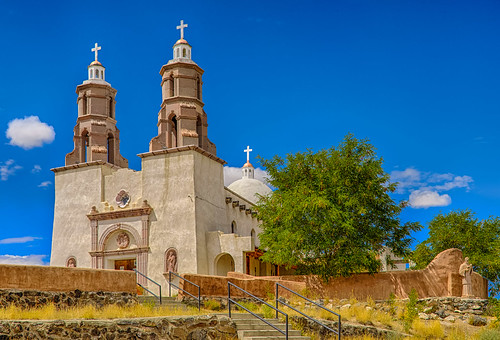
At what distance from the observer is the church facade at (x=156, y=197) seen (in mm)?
34969

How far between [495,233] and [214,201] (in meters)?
20.0

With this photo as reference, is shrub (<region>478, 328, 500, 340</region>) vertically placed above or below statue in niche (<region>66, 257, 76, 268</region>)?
below

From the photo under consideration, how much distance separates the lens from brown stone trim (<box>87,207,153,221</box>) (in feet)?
118

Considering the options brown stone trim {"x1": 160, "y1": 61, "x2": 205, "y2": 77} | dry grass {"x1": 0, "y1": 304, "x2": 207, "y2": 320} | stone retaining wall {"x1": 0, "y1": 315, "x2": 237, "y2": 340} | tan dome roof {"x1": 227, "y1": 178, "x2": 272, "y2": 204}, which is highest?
brown stone trim {"x1": 160, "y1": 61, "x2": 205, "y2": 77}

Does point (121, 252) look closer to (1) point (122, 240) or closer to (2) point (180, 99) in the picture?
(1) point (122, 240)

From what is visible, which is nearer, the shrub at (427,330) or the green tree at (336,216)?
the shrub at (427,330)

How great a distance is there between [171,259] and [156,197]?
3.80 m

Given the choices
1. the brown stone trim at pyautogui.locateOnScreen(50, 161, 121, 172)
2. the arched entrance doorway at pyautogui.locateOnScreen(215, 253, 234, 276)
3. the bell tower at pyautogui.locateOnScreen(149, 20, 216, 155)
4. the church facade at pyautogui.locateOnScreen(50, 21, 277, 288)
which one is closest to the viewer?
the church facade at pyautogui.locateOnScreen(50, 21, 277, 288)

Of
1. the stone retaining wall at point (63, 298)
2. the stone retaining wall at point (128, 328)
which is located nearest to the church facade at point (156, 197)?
the stone retaining wall at point (63, 298)

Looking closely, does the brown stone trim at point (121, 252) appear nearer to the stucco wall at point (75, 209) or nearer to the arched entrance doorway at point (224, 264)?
the stucco wall at point (75, 209)

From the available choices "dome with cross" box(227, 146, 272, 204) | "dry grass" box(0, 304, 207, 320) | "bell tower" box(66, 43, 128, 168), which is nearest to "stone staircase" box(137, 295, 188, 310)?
"dry grass" box(0, 304, 207, 320)

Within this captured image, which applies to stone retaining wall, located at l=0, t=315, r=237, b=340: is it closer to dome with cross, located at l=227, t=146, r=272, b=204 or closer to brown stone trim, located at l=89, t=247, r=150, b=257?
brown stone trim, located at l=89, t=247, r=150, b=257

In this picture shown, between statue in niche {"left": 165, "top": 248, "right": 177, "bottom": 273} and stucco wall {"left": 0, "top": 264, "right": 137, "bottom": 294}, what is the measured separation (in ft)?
41.9

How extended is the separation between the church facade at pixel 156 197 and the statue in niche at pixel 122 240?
0.19ft
